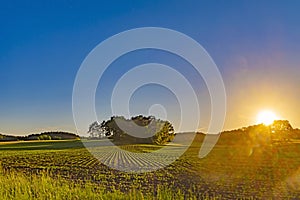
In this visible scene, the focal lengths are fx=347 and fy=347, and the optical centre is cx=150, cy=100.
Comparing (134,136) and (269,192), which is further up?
(134,136)

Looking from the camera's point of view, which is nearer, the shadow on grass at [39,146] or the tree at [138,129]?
the shadow on grass at [39,146]

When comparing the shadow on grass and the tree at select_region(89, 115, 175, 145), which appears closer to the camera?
the shadow on grass

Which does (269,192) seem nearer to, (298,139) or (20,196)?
(20,196)

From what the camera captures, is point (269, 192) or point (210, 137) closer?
point (269, 192)

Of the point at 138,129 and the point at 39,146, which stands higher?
the point at 138,129

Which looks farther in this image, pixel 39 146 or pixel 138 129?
pixel 138 129

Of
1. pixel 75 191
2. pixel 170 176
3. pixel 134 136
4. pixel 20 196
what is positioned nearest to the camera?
pixel 20 196

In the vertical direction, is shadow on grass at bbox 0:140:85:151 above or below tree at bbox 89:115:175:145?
below

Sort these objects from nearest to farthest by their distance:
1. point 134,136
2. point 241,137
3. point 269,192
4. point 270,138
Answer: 1. point 269,192
2. point 270,138
3. point 241,137
4. point 134,136

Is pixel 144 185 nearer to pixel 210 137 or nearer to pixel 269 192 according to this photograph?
pixel 269 192

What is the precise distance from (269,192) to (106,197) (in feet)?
18.9

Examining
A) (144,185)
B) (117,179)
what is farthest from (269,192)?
(117,179)

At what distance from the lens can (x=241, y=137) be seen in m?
44.8

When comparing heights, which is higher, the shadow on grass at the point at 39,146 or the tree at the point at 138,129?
the tree at the point at 138,129
